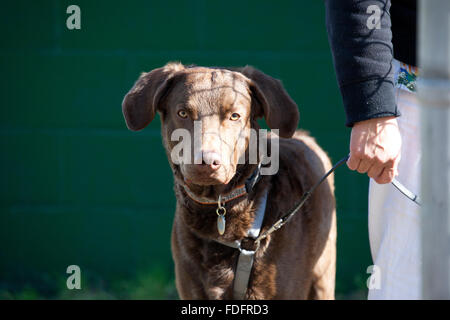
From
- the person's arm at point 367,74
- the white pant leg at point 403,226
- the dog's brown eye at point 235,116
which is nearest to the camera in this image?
A: the person's arm at point 367,74

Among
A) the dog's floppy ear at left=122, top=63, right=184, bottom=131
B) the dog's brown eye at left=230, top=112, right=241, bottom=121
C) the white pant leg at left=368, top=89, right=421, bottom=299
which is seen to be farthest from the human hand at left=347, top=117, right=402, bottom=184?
the dog's floppy ear at left=122, top=63, right=184, bottom=131

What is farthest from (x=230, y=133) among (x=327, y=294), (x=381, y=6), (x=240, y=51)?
(x=240, y=51)

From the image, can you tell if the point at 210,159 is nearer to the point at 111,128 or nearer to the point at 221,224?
the point at 221,224

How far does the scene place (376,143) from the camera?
1.84 metres

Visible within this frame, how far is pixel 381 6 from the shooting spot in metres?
1.81

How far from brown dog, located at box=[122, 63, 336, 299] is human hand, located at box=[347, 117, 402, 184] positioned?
635mm

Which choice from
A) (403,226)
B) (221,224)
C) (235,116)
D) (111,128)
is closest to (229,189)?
(221,224)

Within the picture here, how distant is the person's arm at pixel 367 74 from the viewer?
181 cm

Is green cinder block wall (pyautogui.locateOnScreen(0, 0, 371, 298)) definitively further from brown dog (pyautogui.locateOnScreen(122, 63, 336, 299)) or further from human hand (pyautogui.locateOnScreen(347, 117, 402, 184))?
human hand (pyautogui.locateOnScreen(347, 117, 402, 184))

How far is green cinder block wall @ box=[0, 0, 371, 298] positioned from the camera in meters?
3.96

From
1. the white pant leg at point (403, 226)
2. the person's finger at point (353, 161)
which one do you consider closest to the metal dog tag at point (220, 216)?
the white pant leg at point (403, 226)

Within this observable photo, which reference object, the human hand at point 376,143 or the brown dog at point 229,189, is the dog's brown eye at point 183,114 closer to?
the brown dog at point 229,189

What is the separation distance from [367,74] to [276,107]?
789 millimetres
